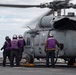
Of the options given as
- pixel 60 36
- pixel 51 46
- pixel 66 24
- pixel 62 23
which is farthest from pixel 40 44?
pixel 66 24

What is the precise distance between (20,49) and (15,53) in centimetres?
76

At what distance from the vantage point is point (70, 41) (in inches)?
749

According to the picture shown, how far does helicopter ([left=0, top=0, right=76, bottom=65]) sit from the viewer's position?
1908 centimetres

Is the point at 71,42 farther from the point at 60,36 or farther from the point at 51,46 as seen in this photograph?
the point at 51,46

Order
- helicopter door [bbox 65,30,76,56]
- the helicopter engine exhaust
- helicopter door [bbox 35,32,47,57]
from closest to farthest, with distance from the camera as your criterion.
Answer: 1. helicopter door [bbox 65,30,76,56]
2. the helicopter engine exhaust
3. helicopter door [bbox 35,32,47,57]

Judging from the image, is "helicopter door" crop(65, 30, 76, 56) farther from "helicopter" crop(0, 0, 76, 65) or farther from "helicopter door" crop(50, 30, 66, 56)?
"helicopter door" crop(50, 30, 66, 56)

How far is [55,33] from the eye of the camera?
19.7 metres

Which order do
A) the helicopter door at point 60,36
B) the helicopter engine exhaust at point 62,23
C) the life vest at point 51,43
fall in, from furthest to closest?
the helicopter door at point 60,36 < the helicopter engine exhaust at point 62,23 < the life vest at point 51,43

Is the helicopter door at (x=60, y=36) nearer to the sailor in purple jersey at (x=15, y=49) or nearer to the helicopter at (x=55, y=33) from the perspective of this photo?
the helicopter at (x=55, y=33)

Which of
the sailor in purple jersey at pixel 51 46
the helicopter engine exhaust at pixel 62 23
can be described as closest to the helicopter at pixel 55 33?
the helicopter engine exhaust at pixel 62 23

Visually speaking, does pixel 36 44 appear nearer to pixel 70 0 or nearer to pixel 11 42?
pixel 11 42

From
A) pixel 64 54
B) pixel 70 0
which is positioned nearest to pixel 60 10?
pixel 70 0

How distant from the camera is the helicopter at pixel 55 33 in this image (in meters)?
19.1

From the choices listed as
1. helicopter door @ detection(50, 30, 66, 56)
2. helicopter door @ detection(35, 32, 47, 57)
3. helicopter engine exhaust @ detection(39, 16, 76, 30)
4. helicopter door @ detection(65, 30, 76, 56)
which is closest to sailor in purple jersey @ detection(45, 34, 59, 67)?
helicopter door @ detection(50, 30, 66, 56)
